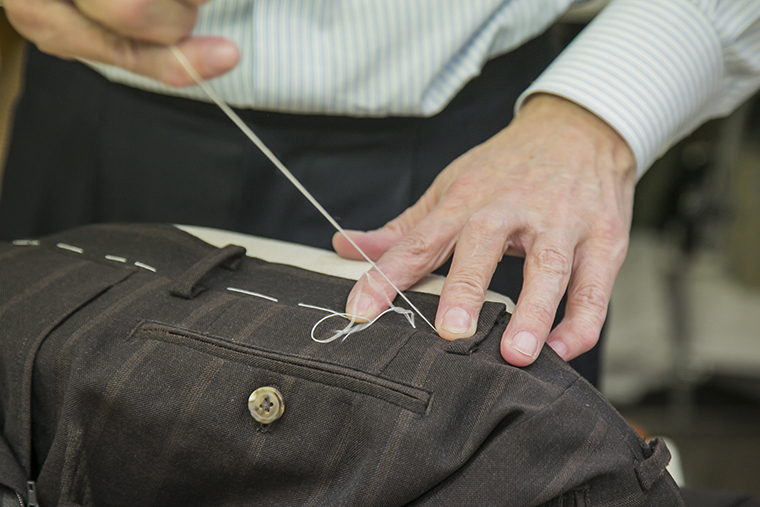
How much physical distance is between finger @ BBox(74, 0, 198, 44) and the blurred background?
1.90m

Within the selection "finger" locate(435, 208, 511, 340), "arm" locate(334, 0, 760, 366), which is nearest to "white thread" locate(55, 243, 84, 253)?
"arm" locate(334, 0, 760, 366)

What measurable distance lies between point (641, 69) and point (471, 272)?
0.40 meters

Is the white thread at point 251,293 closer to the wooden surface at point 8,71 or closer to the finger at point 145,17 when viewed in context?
the finger at point 145,17

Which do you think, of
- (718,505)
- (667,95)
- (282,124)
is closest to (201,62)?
(282,124)

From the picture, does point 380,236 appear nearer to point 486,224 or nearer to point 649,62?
point 486,224

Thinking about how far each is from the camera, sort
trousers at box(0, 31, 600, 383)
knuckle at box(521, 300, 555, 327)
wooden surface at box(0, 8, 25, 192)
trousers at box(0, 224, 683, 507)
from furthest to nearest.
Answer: wooden surface at box(0, 8, 25, 192), trousers at box(0, 31, 600, 383), knuckle at box(521, 300, 555, 327), trousers at box(0, 224, 683, 507)

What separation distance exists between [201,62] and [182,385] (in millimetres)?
302

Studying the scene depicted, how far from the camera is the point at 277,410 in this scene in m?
0.52

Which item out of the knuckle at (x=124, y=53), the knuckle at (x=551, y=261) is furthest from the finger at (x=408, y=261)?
the knuckle at (x=124, y=53)

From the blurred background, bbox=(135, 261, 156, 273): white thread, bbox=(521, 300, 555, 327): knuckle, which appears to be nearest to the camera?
bbox=(521, 300, 555, 327): knuckle

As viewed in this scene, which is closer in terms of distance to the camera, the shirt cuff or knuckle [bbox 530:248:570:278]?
knuckle [bbox 530:248:570:278]

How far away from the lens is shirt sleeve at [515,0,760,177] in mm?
775

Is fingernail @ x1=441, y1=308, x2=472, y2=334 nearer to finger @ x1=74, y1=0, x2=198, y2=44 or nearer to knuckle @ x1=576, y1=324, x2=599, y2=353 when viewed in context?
knuckle @ x1=576, y1=324, x2=599, y2=353

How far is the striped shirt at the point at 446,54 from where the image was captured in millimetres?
777
